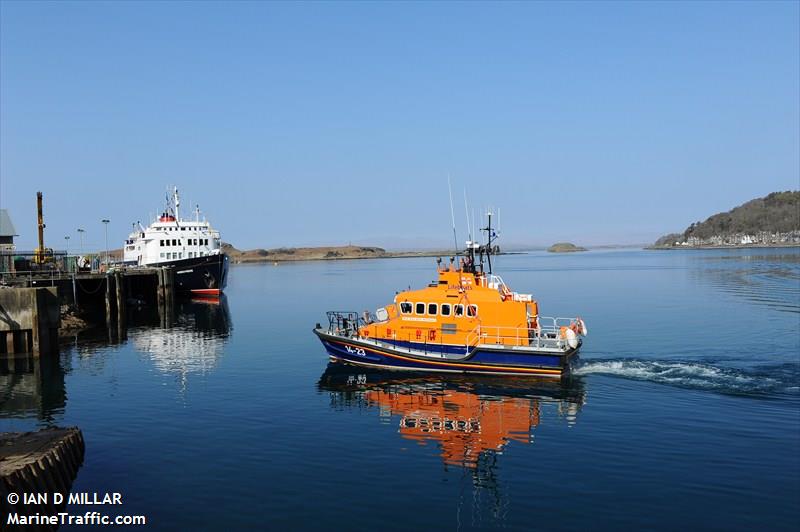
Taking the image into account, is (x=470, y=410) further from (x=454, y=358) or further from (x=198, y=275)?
(x=198, y=275)

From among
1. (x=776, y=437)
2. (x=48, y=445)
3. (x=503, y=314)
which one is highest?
(x=503, y=314)

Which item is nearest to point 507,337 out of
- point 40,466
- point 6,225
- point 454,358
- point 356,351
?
point 454,358

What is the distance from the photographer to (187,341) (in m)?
38.4

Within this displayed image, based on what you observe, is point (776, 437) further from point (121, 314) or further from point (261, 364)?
point (121, 314)

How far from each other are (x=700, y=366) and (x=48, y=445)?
23688 mm

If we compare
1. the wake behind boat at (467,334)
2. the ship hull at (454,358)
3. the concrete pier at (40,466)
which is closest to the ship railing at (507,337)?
the wake behind boat at (467,334)

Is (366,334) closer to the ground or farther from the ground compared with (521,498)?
farther from the ground

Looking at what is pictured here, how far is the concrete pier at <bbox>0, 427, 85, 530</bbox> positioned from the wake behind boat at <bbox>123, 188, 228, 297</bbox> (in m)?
52.0

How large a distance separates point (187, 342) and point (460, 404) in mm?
21778

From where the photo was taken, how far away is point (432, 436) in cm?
1830

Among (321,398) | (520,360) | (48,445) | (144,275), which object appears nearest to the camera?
(48,445)

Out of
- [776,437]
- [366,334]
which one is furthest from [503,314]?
[776,437]

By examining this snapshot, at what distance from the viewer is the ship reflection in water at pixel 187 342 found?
2992cm

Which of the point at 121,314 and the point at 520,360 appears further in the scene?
the point at 121,314
